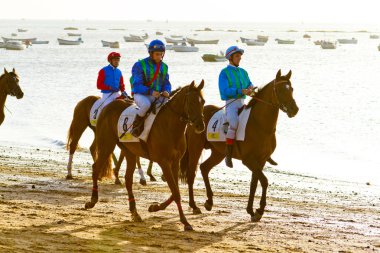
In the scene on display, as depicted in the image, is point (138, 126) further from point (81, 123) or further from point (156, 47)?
point (81, 123)

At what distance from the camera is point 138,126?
1330 cm

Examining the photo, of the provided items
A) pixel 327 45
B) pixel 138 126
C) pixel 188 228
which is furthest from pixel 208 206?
pixel 327 45

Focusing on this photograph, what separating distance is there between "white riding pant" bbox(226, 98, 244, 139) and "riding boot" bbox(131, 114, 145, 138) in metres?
2.04

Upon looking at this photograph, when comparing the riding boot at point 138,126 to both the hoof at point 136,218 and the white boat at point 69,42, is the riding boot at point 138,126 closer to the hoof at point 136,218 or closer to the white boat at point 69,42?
the hoof at point 136,218

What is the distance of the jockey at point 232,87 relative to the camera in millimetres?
14766

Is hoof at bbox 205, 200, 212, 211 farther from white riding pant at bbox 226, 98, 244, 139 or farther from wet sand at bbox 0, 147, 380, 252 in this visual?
white riding pant at bbox 226, 98, 244, 139

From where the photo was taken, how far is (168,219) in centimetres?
1381

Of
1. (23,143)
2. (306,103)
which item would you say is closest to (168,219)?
(23,143)

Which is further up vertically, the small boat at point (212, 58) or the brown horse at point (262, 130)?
the small boat at point (212, 58)

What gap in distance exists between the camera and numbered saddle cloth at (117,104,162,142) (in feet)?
43.5

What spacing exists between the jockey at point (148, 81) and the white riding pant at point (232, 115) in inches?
65.2

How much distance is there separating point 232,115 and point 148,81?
6.75 ft

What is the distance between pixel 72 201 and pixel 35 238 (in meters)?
3.84

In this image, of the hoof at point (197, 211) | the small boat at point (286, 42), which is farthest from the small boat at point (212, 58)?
the hoof at point (197, 211)
